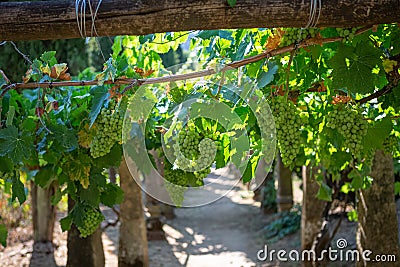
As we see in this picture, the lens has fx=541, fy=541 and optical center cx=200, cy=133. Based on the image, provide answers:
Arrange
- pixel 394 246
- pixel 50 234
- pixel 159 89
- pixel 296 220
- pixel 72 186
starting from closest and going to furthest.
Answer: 1. pixel 159 89
2. pixel 72 186
3. pixel 394 246
4. pixel 50 234
5. pixel 296 220

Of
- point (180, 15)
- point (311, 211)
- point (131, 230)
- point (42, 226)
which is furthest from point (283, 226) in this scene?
point (180, 15)

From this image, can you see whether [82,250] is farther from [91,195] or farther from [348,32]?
[348,32]

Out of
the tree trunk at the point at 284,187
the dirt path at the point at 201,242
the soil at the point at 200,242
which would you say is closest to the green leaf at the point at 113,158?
the dirt path at the point at 201,242

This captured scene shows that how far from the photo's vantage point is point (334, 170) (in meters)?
3.99

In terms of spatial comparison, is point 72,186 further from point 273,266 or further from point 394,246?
point 273,266

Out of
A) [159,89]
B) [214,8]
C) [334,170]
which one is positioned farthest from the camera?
[334,170]

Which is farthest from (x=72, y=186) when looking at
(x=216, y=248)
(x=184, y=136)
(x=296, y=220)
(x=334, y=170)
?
(x=296, y=220)

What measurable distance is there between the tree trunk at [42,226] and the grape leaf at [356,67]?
491cm

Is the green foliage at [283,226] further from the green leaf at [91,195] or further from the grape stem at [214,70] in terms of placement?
the grape stem at [214,70]

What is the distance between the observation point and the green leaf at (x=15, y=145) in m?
2.20

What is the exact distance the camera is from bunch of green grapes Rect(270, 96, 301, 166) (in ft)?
5.53

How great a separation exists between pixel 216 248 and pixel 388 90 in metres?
5.67

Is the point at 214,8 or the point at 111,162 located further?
the point at 111,162

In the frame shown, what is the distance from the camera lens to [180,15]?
1.60 meters
